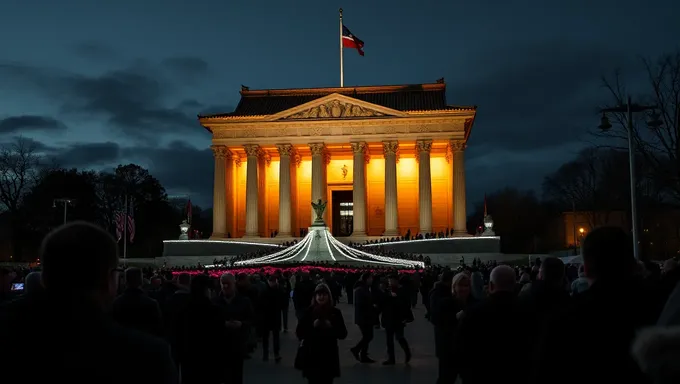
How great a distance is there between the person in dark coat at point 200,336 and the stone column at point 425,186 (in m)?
52.5

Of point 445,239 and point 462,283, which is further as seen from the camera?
point 445,239

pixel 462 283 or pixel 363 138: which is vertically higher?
pixel 363 138

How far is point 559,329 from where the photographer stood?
330 cm

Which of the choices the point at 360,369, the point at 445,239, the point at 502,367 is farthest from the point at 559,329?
the point at 445,239

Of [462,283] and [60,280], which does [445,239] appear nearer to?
[462,283]

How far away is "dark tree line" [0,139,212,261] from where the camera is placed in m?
69.4

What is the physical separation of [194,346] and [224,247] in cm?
5033

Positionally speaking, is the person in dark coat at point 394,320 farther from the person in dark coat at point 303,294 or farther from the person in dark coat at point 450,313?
the person in dark coat at point 303,294

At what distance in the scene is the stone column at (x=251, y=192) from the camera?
61031mm

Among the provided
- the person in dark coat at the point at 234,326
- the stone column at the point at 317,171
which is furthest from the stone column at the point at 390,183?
the person in dark coat at the point at 234,326

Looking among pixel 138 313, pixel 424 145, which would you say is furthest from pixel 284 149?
pixel 138 313

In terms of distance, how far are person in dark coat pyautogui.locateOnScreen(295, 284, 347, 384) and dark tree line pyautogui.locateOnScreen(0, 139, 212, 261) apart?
175ft

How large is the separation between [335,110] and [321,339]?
5245cm

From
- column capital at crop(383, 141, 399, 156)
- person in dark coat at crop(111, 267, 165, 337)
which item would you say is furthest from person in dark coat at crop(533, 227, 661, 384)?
column capital at crop(383, 141, 399, 156)
